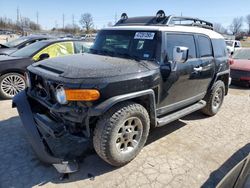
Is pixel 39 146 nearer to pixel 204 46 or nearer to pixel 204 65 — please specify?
pixel 204 65

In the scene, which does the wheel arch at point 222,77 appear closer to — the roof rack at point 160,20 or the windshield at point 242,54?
the roof rack at point 160,20

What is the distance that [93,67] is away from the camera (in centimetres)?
321

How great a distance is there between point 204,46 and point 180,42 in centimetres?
91

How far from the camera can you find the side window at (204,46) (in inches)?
183

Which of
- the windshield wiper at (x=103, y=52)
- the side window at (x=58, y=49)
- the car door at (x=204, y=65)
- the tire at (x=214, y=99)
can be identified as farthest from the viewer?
the side window at (x=58, y=49)

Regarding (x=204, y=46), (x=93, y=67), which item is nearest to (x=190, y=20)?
(x=204, y=46)

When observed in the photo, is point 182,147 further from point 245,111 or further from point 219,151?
point 245,111

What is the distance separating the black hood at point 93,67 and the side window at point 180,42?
24.3 inches

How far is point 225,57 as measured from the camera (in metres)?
5.51

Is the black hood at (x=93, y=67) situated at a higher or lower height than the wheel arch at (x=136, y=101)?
higher

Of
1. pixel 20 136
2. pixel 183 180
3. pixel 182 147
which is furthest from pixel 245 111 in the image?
pixel 20 136

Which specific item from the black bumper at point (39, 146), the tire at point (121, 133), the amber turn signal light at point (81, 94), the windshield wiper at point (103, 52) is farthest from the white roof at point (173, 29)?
the black bumper at point (39, 146)

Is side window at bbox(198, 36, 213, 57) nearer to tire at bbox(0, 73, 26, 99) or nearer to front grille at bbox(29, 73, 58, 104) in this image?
front grille at bbox(29, 73, 58, 104)

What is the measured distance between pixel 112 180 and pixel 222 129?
2.73 meters
